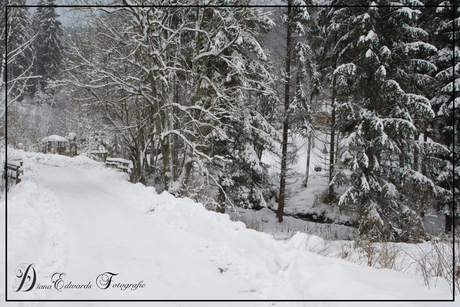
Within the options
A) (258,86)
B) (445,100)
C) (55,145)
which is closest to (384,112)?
(445,100)

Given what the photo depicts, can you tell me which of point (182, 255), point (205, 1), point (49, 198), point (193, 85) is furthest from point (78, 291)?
point (205, 1)

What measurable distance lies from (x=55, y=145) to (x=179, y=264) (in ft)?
132

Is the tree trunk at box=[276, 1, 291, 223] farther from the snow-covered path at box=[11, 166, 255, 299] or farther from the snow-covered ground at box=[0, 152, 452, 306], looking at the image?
the snow-covered path at box=[11, 166, 255, 299]

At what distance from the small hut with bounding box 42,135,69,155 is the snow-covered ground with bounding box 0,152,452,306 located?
31643 millimetres

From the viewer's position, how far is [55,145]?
36.2 meters

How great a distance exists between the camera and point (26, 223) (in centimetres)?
516

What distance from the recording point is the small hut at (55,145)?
33025mm

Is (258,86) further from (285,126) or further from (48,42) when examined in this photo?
(48,42)

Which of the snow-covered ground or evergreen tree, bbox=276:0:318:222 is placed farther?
evergreen tree, bbox=276:0:318:222

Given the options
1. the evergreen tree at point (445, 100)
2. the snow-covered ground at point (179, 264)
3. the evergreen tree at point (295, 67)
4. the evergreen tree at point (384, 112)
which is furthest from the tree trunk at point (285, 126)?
the snow-covered ground at point (179, 264)

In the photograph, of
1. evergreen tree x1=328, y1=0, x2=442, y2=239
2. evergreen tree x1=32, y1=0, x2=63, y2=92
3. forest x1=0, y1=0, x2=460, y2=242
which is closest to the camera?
evergreen tree x1=32, y1=0, x2=63, y2=92

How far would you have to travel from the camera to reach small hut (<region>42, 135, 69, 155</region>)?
108 ft

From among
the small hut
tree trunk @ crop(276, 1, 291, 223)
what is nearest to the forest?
tree trunk @ crop(276, 1, 291, 223)

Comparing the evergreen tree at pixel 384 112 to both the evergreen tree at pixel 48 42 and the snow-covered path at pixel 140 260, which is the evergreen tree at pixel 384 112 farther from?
the evergreen tree at pixel 48 42
